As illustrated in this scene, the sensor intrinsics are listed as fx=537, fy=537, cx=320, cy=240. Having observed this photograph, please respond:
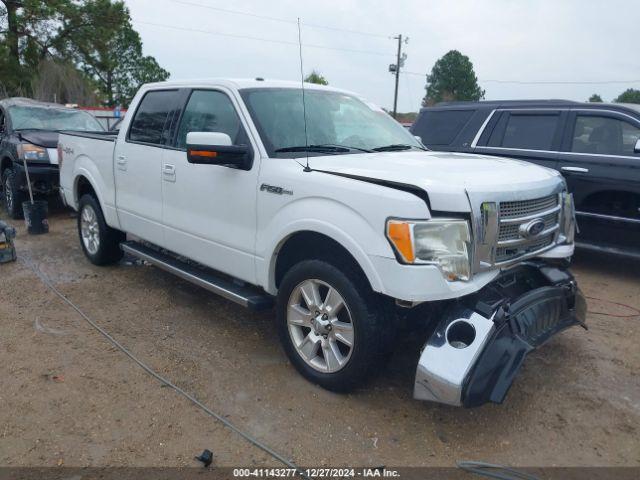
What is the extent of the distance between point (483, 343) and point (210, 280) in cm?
218

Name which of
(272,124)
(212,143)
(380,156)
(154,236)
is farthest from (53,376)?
(380,156)

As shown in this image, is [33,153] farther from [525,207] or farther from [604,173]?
[604,173]

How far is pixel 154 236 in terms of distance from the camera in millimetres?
4887

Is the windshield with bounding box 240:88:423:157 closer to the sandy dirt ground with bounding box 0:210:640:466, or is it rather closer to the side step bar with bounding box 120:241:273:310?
the side step bar with bounding box 120:241:273:310

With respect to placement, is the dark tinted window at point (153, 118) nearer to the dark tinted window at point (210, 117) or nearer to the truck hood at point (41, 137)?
the dark tinted window at point (210, 117)

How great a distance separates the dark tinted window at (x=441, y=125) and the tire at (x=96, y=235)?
4288 millimetres

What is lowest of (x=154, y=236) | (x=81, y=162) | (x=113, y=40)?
(x=154, y=236)

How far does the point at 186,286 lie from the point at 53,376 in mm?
2007

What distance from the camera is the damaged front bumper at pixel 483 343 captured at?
9.23 feet

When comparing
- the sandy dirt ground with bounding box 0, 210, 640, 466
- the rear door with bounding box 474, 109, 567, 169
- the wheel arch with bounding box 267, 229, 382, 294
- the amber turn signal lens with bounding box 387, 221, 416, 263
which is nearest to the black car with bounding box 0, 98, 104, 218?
the sandy dirt ground with bounding box 0, 210, 640, 466

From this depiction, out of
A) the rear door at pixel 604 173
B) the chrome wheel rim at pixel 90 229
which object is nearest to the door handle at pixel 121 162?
the chrome wheel rim at pixel 90 229

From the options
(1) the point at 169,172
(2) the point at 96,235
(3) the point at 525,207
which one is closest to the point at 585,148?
(3) the point at 525,207

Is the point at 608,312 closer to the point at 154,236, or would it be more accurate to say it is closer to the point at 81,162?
the point at 154,236

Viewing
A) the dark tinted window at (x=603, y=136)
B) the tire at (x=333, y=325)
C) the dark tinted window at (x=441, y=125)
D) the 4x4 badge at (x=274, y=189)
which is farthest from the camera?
the dark tinted window at (x=441, y=125)
